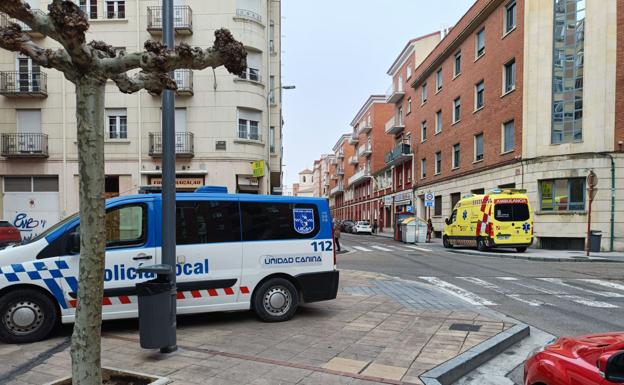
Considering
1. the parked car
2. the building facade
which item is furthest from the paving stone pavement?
the building facade

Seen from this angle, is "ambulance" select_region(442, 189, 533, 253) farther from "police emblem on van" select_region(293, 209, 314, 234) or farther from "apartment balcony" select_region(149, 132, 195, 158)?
"police emblem on van" select_region(293, 209, 314, 234)

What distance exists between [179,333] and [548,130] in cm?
2157

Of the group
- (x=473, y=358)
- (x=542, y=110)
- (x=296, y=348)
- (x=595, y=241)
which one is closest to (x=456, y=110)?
(x=542, y=110)

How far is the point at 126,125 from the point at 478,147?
2128 centimetres

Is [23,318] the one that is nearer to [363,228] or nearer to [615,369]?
[615,369]

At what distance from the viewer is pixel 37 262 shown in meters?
5.45

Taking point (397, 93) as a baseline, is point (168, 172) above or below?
below

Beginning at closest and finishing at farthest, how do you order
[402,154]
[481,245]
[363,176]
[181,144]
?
[481,245]
[181,144]
[402,154]
[363,176]

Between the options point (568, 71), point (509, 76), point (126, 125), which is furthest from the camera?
point (509, 76)

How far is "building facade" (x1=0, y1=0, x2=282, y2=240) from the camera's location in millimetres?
20750

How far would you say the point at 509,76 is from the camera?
2494 cm

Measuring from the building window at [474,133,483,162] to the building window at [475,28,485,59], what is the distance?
5342mm

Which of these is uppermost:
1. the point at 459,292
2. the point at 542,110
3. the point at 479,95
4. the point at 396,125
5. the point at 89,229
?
the point at 396,125

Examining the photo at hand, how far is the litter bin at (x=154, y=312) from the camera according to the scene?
4625mm
